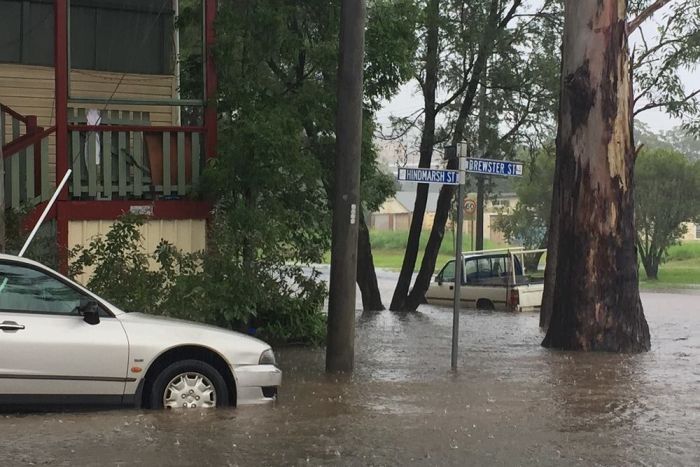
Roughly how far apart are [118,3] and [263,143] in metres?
5.57

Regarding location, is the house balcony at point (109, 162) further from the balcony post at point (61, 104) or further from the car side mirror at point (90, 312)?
the car side mirror at point (90, 312)

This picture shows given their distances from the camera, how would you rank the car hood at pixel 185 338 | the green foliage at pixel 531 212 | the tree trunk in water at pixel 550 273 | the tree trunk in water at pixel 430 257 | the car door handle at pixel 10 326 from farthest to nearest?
the green foliage at pixel 531 212
the tree trunk in water at pixel 430 257
the tree trunk in water at pixel 550 273
the car hood at pixel 185 338
the car door handle at pixel 10 326

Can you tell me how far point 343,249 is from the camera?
11.6m

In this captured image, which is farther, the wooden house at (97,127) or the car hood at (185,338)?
the wooden house at (97,127)

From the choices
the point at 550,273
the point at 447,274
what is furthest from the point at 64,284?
the point at 447,274

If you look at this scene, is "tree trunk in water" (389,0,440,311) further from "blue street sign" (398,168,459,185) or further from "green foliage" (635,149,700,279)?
"green foliage" (635,149,700,279)

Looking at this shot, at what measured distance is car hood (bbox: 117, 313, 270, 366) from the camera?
27.6 feet

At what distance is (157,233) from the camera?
534 inches

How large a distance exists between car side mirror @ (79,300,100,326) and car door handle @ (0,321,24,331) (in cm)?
46

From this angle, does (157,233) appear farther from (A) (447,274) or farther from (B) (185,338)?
(A) (447,274)

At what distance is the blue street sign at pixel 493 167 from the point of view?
1254 centimetres

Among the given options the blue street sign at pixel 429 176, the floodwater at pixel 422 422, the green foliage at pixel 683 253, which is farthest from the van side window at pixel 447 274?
the green foliage at pixel 683 253

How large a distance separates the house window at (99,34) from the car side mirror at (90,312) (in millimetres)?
8961

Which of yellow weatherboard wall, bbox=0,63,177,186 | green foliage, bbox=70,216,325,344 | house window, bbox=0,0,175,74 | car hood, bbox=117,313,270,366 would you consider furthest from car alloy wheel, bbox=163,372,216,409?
house window, bbox=0,0,175,74
